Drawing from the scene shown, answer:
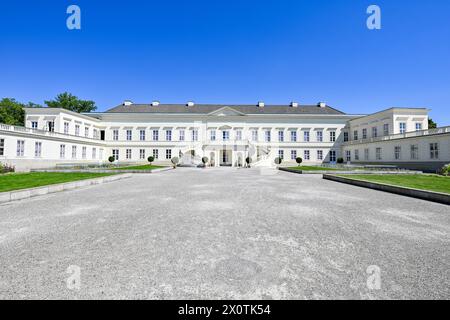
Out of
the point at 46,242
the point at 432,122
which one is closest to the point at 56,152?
the point at 46,242

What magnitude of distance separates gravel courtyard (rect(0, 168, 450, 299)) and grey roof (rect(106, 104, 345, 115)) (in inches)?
1472

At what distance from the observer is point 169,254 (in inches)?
119

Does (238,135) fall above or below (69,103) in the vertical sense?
below

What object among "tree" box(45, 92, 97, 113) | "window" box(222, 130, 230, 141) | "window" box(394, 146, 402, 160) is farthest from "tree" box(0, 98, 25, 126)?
"window" box(394, 146, 402, 160)

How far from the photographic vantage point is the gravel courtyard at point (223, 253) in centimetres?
221

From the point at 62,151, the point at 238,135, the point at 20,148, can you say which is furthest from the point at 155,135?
the point at 20,148

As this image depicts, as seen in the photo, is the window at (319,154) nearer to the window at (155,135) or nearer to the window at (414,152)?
the window at (414,152)

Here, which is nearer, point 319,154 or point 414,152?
point 414,152

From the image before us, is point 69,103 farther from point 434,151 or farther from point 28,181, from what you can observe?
point 434,151

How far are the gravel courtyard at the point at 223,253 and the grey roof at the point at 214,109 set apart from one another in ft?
123

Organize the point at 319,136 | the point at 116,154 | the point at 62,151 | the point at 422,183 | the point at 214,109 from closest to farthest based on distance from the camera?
the point at 422,183
the point at 62,151
the point at 116,154
the point at 319,136
the point at 214,109

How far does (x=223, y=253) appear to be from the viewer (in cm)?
306

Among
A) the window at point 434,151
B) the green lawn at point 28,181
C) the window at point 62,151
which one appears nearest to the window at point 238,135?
the window at point 434,151

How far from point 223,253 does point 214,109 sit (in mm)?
40534
